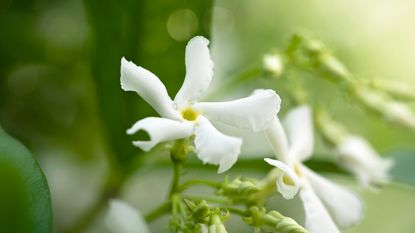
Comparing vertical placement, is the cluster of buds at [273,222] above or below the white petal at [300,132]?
below

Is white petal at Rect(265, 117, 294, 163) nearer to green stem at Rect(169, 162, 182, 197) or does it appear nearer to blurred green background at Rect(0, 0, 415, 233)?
green stem at Rect(169, 162, 182, 197)

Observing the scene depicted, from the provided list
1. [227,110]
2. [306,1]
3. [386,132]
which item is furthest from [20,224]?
[306,1]

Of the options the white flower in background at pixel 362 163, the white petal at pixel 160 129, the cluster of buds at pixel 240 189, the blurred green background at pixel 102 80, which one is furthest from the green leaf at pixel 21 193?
the white flower in background at pixel 362 163

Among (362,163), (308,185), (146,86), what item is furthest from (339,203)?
(146,86)

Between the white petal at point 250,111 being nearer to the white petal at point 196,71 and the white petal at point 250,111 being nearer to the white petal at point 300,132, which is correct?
the white petal at point 196,71

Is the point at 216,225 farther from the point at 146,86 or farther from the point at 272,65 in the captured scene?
the point at 272,65
